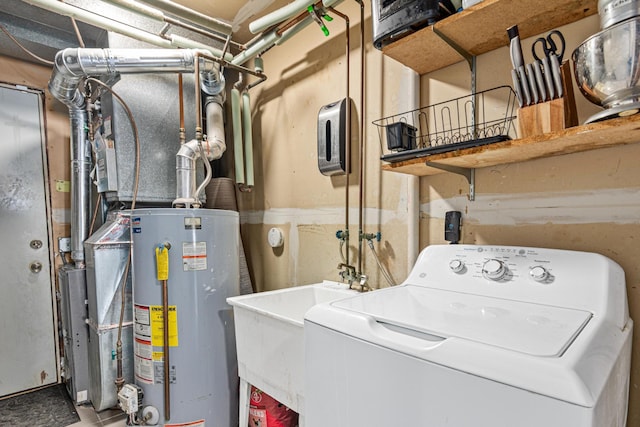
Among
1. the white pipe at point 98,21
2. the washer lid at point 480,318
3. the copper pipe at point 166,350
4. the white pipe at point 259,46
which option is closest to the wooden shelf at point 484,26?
the washer lid at point 480,318

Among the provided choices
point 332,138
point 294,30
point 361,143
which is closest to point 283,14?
point 294,30

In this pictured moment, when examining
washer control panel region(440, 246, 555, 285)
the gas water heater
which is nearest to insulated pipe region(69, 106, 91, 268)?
the gas water heater

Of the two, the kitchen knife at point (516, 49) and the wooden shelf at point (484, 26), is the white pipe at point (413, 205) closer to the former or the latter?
the wooden shelf at point (484, 26)

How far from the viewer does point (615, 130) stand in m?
0.75

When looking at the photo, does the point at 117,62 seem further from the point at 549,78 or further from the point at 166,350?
the point at 549,78

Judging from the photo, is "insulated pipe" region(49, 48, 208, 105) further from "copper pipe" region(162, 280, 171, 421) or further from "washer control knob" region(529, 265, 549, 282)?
"washer control knob" region(529, 265, 549, 282)

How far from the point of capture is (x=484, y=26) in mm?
1027

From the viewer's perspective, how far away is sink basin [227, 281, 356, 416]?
1.15m

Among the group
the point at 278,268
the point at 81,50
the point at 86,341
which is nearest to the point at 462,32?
the point at 278,268

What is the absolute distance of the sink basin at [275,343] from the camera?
1150 millimetres

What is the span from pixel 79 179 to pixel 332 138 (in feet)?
6.01

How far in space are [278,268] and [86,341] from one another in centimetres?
135

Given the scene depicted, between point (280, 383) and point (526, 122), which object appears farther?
point (280, 383)

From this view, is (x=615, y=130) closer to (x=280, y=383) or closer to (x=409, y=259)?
(x=409, y=259)
